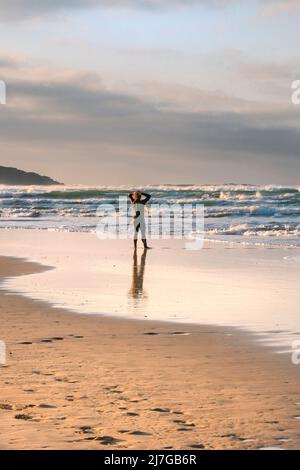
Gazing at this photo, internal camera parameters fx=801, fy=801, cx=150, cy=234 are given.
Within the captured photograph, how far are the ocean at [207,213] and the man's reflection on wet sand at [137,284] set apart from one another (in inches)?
345

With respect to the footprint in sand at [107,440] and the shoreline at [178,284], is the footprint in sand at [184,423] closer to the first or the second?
the footprint in sand at [107,440]

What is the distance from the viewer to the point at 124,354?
8.55m

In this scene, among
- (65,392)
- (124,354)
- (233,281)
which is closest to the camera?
(65,392)

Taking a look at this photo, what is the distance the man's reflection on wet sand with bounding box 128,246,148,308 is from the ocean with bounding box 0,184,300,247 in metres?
8.75

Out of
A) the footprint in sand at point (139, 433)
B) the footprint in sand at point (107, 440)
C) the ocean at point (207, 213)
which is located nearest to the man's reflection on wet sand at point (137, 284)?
the footprint in sand at point (139, 433)

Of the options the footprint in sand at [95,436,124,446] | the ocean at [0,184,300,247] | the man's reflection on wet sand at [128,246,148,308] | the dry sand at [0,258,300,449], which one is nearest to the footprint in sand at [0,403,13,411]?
the dry sand at [0,258,300,449]

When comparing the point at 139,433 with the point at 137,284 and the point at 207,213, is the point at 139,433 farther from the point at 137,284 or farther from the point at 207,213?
the point at 207,213

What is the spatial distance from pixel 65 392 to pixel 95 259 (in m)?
14.5

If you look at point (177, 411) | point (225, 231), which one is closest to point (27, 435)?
point (177, 411)

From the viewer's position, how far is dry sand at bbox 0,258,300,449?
5.50 meters

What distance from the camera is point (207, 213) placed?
47281 mm

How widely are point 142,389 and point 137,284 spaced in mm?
8526

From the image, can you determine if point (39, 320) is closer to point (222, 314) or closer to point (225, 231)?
point (222, 314)

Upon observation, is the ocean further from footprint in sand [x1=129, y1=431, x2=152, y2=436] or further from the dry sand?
footprint in sand [x1=129, y1=431, x2=152, y2=436]
